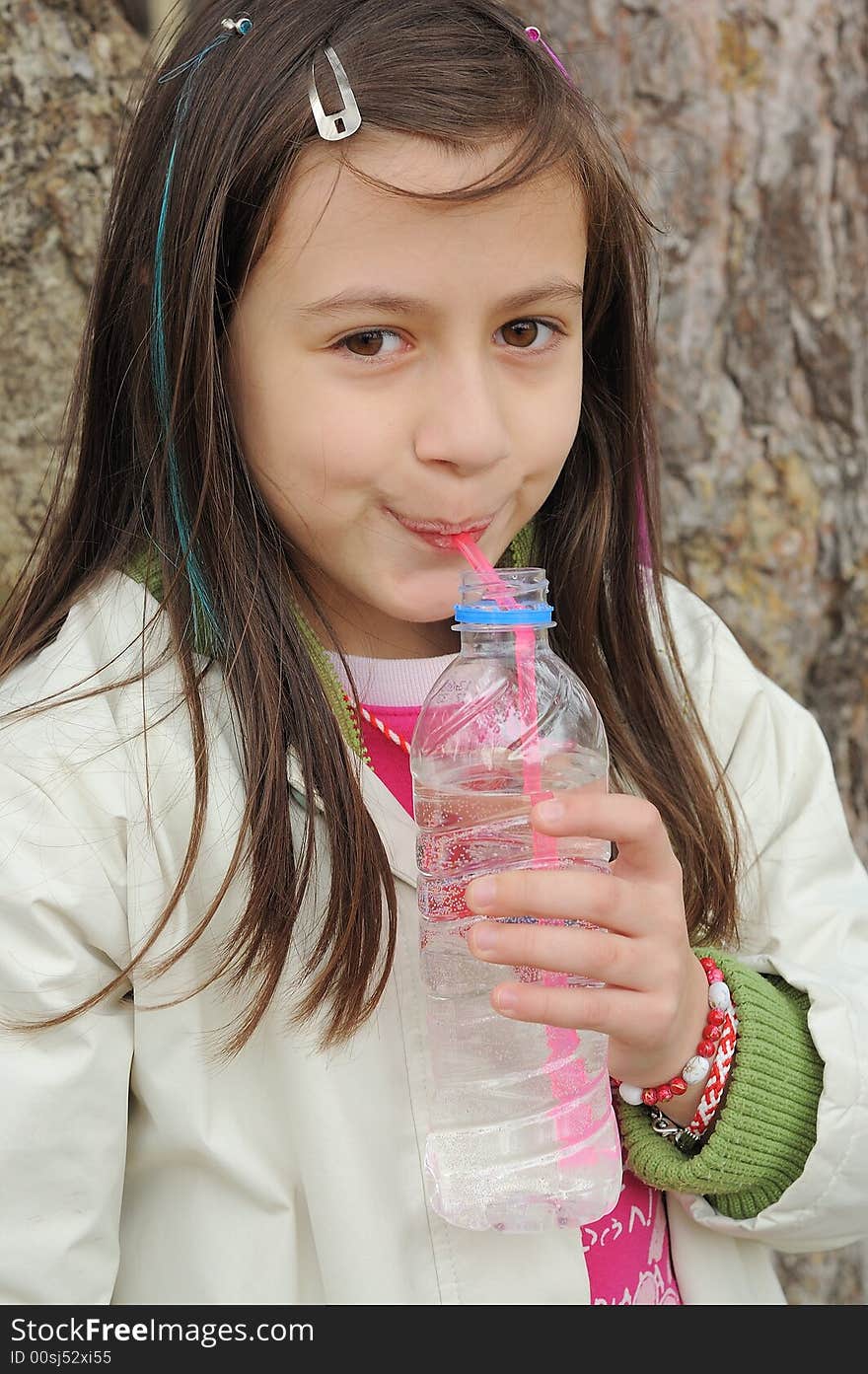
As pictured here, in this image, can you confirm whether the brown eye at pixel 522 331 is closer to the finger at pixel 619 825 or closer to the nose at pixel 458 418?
the nose at pixel 458 418

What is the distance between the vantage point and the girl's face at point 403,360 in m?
1.60

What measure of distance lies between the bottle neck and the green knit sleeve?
1.52 ft

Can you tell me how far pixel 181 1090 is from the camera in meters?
1.68

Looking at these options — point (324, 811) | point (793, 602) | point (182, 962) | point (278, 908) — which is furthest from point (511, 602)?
point (793, 602)

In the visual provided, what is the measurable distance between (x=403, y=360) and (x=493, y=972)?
0.71 m

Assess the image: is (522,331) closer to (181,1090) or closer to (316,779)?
(316,779)

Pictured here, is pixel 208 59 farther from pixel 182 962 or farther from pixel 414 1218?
pixel 414 1218

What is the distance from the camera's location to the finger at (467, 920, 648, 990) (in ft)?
4.83

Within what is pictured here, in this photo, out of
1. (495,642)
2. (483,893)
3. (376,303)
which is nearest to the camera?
(483,893)

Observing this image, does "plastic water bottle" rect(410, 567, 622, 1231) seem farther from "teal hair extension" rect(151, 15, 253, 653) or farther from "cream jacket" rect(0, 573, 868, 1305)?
"teal hair extension" rect(151, 15, 253, 653)

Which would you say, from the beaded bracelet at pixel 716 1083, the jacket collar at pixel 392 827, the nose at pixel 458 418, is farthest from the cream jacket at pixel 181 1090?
the nose at pixel 458 418

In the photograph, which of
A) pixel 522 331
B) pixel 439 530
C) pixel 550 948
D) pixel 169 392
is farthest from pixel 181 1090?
pixel 522 331

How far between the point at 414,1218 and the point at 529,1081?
0.21 meters

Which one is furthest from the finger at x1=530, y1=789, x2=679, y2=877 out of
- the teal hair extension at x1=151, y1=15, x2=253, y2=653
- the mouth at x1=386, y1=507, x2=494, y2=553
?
the teal hair extension at x1=151, y1=15, x2=253, y2=653
